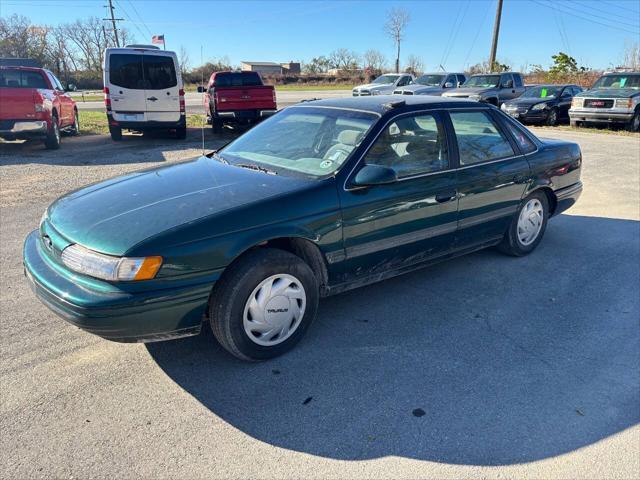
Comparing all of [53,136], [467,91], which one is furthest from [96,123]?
[467,91]

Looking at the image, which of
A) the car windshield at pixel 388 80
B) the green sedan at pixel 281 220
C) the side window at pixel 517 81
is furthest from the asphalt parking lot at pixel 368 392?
the car windshield at pixel 388 80

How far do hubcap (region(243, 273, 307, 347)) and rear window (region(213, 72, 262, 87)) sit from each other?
12.6 m

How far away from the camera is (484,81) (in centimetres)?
2038

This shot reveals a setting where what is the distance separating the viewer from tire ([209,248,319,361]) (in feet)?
9.45

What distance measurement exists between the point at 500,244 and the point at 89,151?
985cm

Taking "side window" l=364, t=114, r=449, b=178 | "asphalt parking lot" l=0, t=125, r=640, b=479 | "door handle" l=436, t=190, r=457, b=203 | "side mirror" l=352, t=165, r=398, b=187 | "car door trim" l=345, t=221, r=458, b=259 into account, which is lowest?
"asphalt parking lot" l=0, t=125, r=640, b=479

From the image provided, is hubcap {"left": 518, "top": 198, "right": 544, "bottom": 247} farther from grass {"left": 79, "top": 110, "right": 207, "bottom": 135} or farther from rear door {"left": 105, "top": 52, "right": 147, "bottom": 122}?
grass {"left": 79, "top": 110, "right": 207, "bottom": 135}

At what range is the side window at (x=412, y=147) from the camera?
362cm

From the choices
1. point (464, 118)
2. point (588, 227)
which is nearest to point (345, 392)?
point (464, 118)

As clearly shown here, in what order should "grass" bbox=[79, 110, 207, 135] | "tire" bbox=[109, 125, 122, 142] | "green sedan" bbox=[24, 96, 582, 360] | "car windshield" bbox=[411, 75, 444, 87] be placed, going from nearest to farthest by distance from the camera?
"green sedan" bbox=[24, 96, 582, 360] < "tire" bbox=[109, 125, 122, 142] < "grass" bbox=[79, 110, 207, 135] < "car windshield" bbox=[411, 75, 444, 87]

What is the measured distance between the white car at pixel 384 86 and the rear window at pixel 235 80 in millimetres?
8646

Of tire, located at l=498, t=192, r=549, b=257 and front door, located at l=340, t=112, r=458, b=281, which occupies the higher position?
front door, located at l=340, t=112, r=458, b=281

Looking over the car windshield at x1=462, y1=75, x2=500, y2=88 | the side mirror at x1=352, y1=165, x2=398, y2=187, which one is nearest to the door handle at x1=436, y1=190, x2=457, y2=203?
the side mirror at x1=352, y1=165, x2=398, y2=187

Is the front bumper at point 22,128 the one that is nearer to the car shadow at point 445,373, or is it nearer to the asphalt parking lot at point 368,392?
the asphalt parking lot at point 368,392
